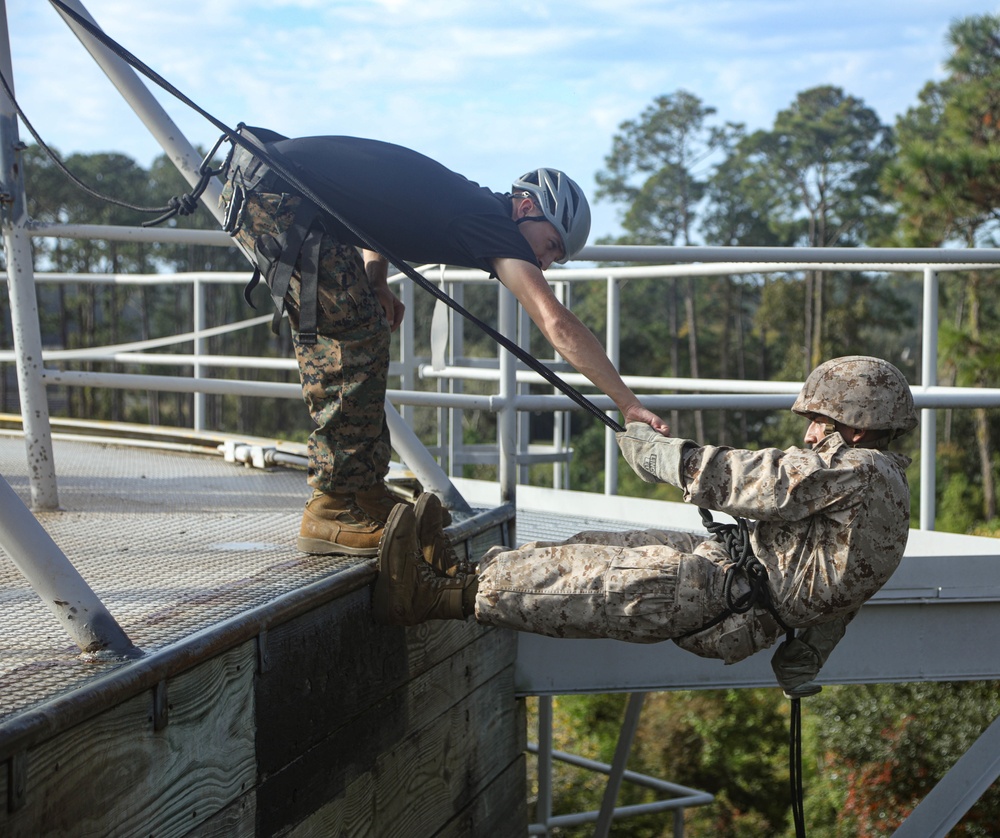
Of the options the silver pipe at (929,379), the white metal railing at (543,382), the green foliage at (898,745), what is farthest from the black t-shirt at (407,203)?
the green foliage at (898,745)

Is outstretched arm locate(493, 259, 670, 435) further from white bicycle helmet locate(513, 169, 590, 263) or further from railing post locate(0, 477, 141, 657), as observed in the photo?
railing post locate(0, 477, 141, 657)

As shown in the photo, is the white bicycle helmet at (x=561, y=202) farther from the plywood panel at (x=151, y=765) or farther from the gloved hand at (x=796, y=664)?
the plywood panel at (x=151, y=765)

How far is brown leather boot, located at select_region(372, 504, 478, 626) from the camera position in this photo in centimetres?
253

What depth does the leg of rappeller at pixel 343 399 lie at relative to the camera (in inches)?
104

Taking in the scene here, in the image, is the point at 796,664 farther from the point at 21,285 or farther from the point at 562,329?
the point at 21,285

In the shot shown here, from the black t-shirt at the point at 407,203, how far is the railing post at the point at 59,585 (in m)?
1.05

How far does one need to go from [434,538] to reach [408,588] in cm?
16

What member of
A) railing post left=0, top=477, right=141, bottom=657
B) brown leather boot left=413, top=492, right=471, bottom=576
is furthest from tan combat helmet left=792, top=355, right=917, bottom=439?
railing post left=0, top=477, right=141, bottom=657

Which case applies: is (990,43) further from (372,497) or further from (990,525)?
(372,497)

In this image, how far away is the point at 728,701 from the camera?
1989 cm

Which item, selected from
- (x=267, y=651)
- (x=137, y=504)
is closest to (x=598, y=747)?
(x=137, y=504)

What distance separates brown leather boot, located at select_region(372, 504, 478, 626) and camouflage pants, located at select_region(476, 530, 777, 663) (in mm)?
73

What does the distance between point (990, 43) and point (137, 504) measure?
96.2 ft

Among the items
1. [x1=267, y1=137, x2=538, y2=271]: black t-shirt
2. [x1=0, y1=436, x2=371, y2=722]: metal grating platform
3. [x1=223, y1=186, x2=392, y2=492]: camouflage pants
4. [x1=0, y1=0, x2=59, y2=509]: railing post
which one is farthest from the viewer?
[x1=0, y1=0, x2=59, y2=509]: railing post
